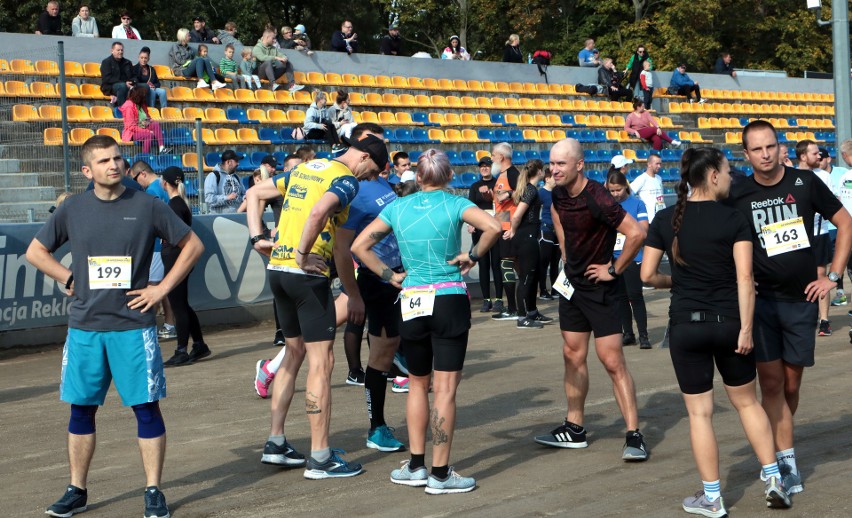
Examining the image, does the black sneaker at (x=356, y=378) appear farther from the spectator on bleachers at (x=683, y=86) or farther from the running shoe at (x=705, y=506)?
the spectator on bleachers at (x=683, y=86)

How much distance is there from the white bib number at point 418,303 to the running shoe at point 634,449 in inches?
60.7

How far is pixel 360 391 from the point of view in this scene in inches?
372

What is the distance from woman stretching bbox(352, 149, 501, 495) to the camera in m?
6.20

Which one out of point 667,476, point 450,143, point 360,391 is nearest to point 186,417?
point 360,391

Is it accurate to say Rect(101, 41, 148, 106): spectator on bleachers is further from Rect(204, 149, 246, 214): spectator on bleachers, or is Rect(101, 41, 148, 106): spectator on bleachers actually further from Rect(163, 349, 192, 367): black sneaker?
Rect(163, 349, 192, 367): black sneaker

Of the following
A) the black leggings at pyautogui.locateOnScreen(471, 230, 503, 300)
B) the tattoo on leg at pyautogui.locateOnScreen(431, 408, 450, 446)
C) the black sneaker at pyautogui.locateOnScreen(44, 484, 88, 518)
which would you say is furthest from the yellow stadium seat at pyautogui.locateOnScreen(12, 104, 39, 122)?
the tattoo on leg at pyautogui.locateOnScreen(431, 408, 450, 446)

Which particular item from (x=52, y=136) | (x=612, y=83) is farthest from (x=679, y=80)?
(x=52, y=136)

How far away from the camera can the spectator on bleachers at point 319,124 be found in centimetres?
2025

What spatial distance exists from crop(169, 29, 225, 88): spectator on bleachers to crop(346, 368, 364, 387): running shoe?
12.9 metres

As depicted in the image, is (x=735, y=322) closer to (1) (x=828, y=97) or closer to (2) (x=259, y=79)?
(2) (x=259, y=79)

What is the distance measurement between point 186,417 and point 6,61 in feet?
39.9

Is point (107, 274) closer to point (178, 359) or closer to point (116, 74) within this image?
point (178, 359)

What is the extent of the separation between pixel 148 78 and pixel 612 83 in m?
14.6

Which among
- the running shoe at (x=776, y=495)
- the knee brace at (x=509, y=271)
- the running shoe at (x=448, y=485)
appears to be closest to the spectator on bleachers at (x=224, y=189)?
the knee brace at (x=509, y=271)
